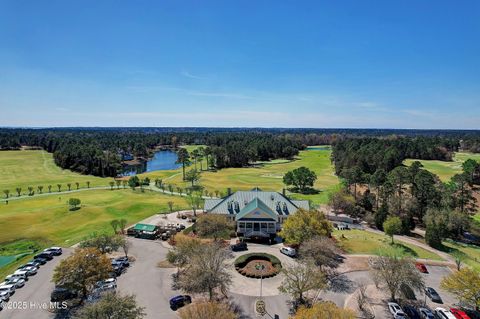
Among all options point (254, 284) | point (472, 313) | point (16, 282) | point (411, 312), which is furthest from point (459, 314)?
point (16, 282)

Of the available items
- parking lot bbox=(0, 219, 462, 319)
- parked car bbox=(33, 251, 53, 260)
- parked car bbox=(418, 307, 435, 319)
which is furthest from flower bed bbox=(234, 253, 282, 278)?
parked car bbox=(33, 251, 53, 260)

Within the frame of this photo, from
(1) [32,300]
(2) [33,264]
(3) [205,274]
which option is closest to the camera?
(3) [205,274]

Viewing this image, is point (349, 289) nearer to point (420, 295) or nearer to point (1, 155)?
point (420, 295)

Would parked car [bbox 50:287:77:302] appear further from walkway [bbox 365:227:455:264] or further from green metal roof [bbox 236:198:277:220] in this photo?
walkway [bbox 365:227:455:264]

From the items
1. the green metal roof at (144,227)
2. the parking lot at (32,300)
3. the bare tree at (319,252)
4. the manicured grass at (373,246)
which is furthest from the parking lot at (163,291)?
the green metal roof at (144,227)

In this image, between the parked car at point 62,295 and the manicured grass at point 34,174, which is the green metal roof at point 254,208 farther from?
the manicured grass at point 34,174

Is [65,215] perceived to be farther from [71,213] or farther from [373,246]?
[373,246]
